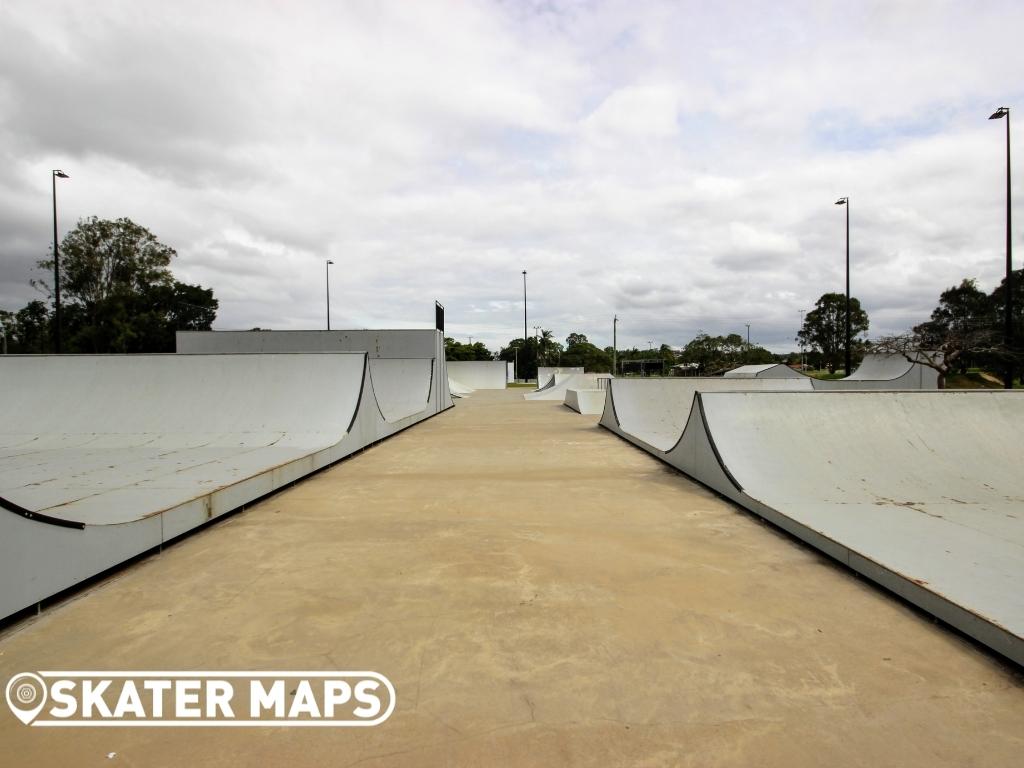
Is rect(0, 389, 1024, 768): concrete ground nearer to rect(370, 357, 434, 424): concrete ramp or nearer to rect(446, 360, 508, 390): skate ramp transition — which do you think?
rect(370, 357, 434, 424): concrete ramp

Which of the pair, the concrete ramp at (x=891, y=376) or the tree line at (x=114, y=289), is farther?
the tree line at (x=114, y=289)

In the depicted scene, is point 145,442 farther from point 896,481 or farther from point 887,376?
point 887,376

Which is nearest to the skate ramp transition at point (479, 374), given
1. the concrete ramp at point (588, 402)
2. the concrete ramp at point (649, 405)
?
the concrete ramp at point (588, 402)

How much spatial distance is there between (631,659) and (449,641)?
81cm

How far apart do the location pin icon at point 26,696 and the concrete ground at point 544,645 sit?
0.22 ft

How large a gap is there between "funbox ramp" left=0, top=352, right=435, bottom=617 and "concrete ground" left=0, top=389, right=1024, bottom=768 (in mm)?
272

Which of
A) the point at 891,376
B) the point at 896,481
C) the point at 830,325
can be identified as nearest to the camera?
the point at 896,481

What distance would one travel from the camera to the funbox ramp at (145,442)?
9.58 ft

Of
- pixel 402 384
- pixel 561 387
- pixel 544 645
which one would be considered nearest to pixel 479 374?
pixel 561 387

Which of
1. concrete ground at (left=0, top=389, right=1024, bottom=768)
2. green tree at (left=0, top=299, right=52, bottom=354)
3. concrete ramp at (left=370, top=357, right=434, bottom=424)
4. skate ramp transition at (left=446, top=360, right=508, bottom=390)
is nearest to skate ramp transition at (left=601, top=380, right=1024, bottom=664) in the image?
concrete ground at (left=0, top=389, right=1024, bottom=768)

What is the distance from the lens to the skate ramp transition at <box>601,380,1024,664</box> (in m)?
2.70

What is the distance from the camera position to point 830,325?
64.6 meters

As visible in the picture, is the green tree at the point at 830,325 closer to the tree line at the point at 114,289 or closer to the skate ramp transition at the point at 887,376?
the skate ramp transition at the point at 887,376

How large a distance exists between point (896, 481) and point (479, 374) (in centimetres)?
3709
